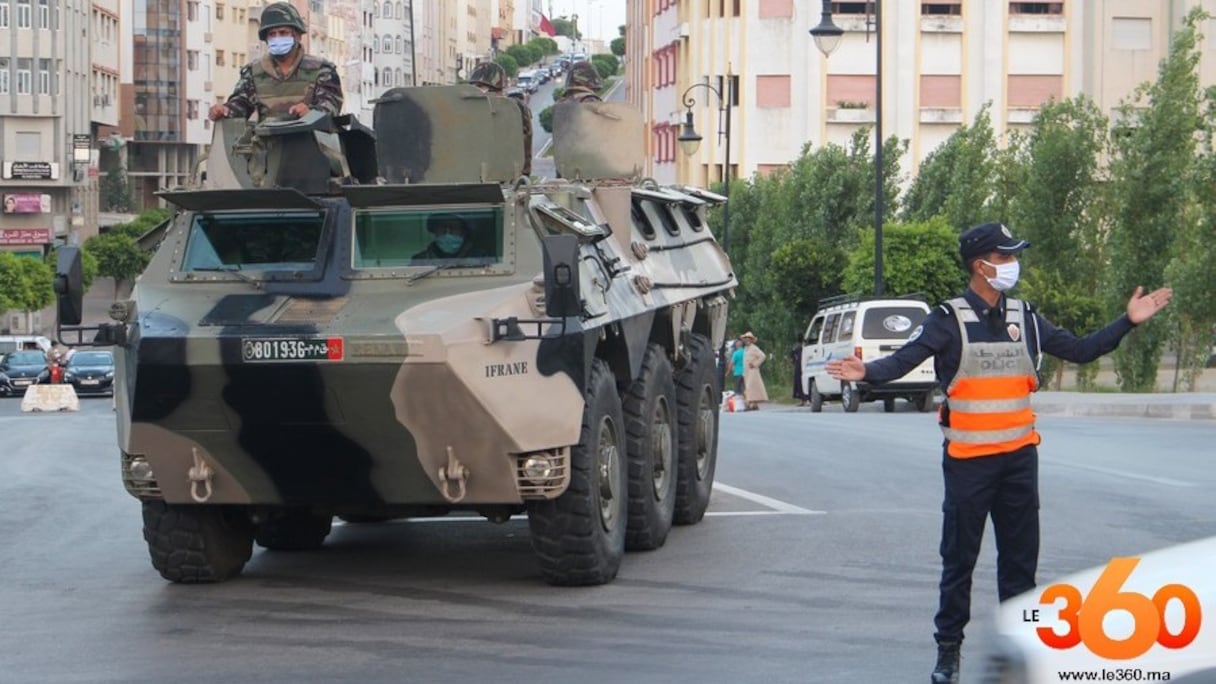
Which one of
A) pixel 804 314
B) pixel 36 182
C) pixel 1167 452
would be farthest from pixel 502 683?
pixel 36 182

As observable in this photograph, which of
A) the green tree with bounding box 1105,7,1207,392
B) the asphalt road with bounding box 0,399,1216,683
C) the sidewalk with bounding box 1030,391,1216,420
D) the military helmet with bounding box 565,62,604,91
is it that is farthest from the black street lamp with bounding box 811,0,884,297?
the military helmet with bounding box 565,62,604,91

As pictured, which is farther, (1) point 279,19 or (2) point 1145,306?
(1) point 279,19

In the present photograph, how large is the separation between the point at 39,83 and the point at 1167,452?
79.3 meters

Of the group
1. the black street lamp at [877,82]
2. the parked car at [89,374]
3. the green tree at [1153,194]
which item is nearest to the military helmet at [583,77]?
the black street lamp at [877,82]

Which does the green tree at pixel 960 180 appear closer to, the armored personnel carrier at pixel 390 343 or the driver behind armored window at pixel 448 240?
the armored personnel carrier at pixel 390 343

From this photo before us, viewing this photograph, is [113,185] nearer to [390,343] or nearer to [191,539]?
[191,539]

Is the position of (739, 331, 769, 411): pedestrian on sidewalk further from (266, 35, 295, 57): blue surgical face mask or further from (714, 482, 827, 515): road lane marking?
(266, 35, 295, 57): blue surgical face mask

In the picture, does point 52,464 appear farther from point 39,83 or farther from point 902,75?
point 39,83

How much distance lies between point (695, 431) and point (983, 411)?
6.14 meters

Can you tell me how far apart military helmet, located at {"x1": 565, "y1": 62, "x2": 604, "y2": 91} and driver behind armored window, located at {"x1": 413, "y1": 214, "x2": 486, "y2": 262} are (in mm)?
4249

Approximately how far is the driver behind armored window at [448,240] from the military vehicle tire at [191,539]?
1802 millimetres

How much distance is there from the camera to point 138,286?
12148 mm

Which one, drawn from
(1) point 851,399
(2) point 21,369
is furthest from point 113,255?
(1) point 851,399

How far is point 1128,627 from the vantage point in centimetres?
585
